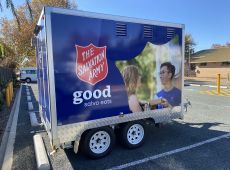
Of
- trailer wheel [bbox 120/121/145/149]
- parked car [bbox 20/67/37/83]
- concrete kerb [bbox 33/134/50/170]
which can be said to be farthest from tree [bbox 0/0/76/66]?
trailer wheel [bbox 120/121/145/149]

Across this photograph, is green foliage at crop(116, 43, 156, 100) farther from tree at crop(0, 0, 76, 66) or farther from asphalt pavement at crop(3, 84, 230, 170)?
tree at crop(0, 0, 76, 66)

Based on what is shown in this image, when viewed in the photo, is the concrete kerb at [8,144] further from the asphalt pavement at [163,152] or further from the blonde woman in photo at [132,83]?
the blonde woman in photo at [132,83]

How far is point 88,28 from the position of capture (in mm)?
4258

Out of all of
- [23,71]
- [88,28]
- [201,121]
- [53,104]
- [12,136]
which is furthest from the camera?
[23,71]

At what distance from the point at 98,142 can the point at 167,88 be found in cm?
212

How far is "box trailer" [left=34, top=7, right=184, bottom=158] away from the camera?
159 inches

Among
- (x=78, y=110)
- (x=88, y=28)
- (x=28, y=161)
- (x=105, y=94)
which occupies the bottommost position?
(x=28, y=161)

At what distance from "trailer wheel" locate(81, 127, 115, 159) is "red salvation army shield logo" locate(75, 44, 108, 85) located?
41.2 inches

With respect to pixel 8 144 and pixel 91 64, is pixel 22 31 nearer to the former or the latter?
pixel 8 144

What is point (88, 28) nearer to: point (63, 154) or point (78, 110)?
point (78, 110)

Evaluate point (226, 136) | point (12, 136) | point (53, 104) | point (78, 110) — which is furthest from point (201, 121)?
point (12, 136)

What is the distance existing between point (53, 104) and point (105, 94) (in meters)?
1.08

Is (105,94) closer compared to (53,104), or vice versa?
(53,104)

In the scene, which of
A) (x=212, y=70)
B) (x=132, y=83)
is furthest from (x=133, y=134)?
(x=212, y=70)
